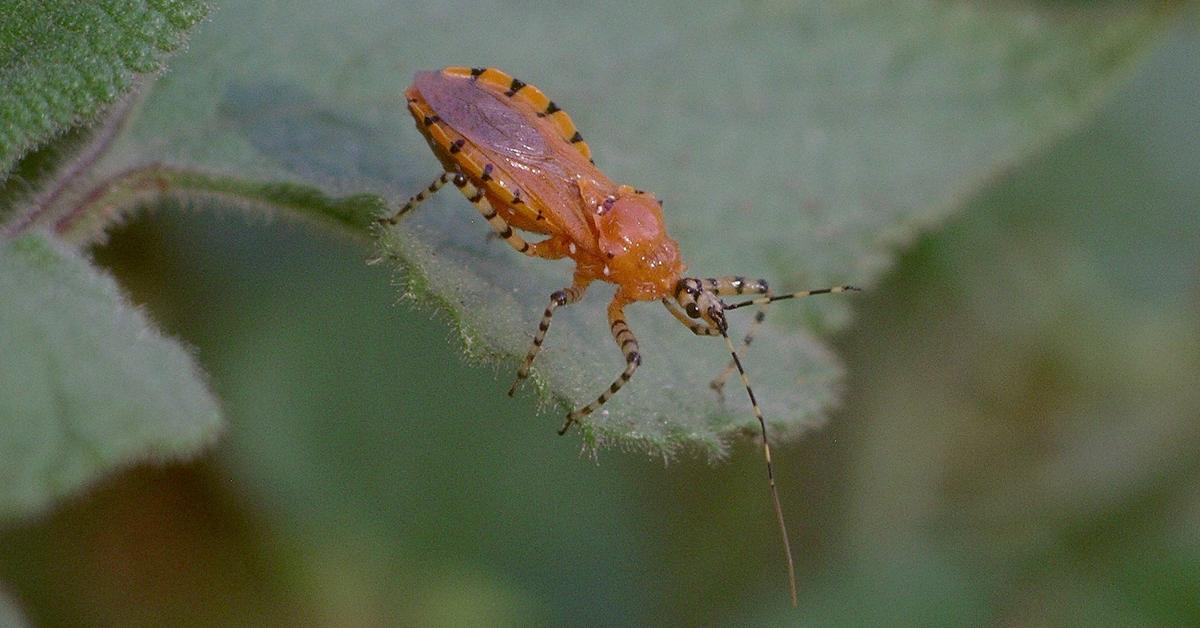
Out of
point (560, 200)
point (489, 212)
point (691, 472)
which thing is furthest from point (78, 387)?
point (691, 472)

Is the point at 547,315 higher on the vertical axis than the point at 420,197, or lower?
lower

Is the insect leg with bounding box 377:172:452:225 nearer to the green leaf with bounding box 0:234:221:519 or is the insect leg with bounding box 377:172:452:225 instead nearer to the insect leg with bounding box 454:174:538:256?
the insect leg with bounding box 454:174:538:256

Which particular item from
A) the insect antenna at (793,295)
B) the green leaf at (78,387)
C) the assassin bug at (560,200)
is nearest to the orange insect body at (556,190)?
the assassin bug at (560,200)

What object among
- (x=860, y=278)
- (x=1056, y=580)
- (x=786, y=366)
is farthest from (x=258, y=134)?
(x=1056, y=580)

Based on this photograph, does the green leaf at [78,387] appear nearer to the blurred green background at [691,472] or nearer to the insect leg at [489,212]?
the insect leg at [489,212]

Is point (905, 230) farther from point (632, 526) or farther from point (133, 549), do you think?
point (133, 549)

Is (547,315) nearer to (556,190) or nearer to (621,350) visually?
(621,350)
